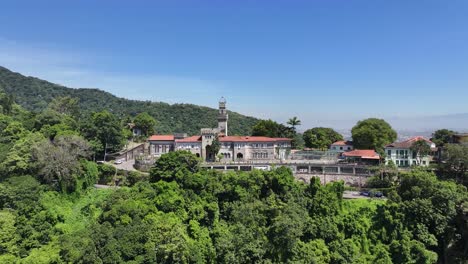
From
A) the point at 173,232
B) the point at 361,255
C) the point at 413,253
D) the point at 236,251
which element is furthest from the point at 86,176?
the point at 413,253

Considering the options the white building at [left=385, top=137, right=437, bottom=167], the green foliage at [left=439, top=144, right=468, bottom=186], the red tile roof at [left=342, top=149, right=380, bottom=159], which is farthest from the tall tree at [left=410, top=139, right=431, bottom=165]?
the red tile roof at [left=342, top=149, right=380, bottom=159]

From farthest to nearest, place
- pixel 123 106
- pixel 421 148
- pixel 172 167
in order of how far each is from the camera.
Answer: pixel 123 106 < pixel 421 148 < pixel 172 167

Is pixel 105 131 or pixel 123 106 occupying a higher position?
pixel 123 106

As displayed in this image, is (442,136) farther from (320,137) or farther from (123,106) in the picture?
(123,106)

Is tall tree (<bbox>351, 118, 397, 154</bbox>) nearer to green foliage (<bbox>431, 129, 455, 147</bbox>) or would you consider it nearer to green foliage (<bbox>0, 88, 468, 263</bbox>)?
green foliage (<bbox>431, 129, 455, 147</bbox>)

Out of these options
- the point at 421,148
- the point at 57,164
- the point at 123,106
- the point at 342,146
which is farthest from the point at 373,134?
the point at 123,106

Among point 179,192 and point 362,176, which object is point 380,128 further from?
point 179,192
